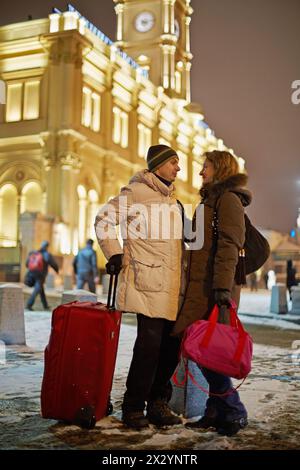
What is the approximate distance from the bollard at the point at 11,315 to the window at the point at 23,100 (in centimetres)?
3105

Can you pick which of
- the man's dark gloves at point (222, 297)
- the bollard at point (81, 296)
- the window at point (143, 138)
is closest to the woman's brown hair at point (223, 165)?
the man's dark gloves at point (222, 297)

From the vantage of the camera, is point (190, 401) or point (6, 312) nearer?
point (190, 401)

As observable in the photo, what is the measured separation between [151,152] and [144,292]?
3.66 ft

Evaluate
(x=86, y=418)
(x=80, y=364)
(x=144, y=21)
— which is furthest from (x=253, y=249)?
(x=144, y=21)

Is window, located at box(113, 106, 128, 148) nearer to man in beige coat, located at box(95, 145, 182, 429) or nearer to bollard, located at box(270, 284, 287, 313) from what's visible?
bollard, located at box(270, 284, 287, 313)

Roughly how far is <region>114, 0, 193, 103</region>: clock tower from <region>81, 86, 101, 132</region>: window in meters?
17.7

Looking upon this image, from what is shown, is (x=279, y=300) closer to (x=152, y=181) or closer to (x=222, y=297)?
(x=152, y=181)

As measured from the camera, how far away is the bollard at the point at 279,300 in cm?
1536

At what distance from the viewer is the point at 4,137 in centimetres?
3834

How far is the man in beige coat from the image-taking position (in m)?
4.09

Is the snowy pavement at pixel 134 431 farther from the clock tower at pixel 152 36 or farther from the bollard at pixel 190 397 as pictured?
the clock tower at pixel 152 36

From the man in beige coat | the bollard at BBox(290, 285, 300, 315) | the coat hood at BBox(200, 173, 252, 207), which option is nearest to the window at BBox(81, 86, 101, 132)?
the bollard at BBox(290, 285, 300, 315)
